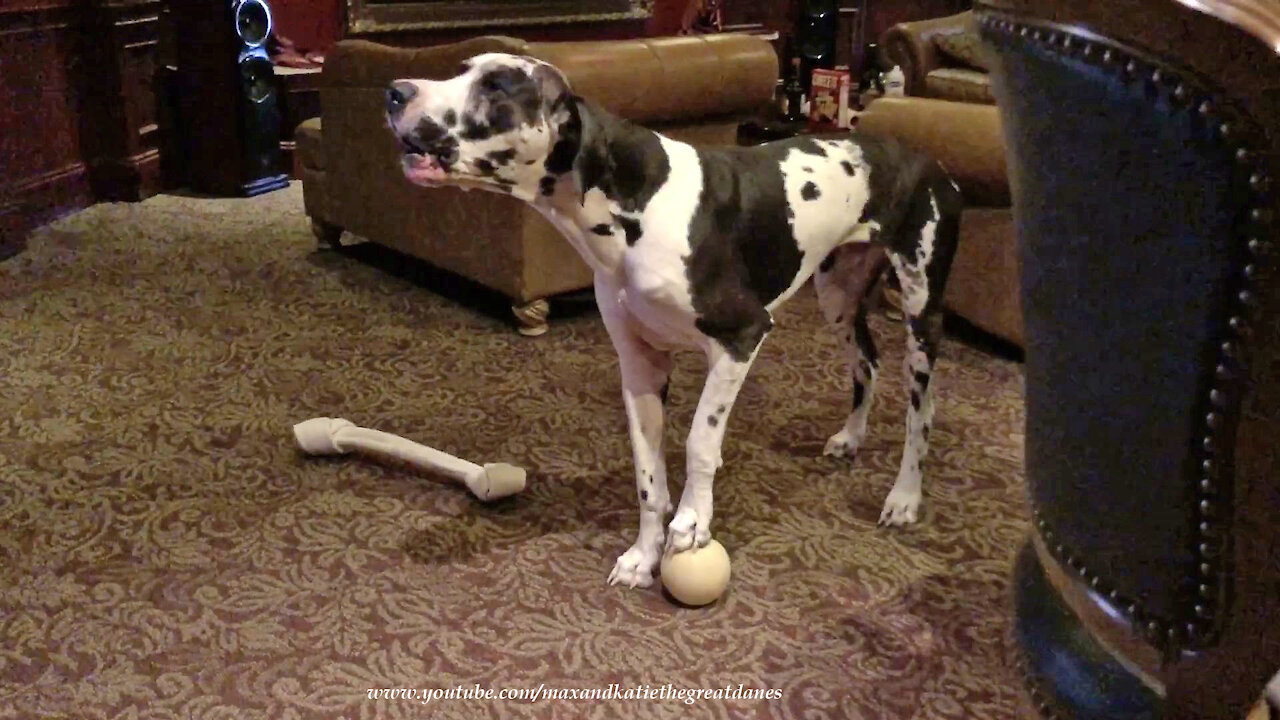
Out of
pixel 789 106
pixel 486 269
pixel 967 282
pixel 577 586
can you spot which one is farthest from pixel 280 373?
pixel 789 106

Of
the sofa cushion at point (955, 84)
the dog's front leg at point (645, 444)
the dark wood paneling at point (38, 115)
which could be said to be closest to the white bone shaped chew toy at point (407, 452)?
the dog's front leg at point (645, 444)

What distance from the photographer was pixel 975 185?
8.99 ft

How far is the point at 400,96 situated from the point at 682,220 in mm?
455

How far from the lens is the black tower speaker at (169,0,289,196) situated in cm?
473

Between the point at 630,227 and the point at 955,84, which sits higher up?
the point at 630,227

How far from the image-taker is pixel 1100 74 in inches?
30.6

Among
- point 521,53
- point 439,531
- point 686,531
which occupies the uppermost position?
point 521,53

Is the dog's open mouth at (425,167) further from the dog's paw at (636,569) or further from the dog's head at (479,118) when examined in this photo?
the dog's paw at (636,569)

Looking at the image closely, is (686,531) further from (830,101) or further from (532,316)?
(830,101)

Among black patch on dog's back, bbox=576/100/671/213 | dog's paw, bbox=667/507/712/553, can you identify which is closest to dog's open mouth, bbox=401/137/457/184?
black patch on dog's back, bbox=576/100/671/213

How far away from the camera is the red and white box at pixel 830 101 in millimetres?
4031

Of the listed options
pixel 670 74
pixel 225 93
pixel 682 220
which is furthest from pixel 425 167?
pixel 225 93

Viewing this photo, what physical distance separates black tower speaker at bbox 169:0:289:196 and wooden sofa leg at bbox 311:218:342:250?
1107mm

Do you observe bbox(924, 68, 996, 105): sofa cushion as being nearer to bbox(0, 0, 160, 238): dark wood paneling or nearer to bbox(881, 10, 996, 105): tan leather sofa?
bbox(881, 10, 996, 105): tan leather sofa
